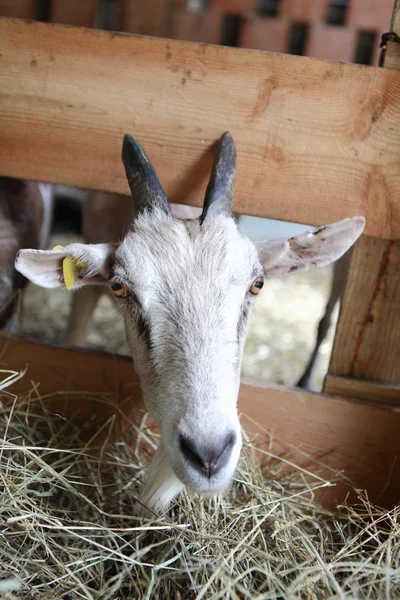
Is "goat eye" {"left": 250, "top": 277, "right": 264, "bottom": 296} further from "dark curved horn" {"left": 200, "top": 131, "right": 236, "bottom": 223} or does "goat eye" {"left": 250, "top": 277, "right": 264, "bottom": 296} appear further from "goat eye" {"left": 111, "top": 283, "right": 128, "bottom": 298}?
"goat eye" {"left": 111, "top": 283, "right": 128, "bottom": 298}

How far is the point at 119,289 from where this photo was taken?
2.30m

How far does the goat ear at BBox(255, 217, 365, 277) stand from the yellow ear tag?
82 centimetres

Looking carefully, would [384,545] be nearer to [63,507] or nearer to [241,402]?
[241,402]

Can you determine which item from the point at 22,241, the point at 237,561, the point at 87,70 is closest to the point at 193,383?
the point at 237,561

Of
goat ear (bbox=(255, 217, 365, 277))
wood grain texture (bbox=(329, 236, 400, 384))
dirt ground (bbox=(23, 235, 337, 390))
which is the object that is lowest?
dirt ground (bbox=(23, 235, 337, 390))

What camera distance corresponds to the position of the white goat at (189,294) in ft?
6.06

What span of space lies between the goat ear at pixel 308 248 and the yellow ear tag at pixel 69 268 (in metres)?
0.82

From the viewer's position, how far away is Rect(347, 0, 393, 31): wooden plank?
6.25m

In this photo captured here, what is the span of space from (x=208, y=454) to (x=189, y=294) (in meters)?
0.63

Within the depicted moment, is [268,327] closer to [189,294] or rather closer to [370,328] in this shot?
[370,328]

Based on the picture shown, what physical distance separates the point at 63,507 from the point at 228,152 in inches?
68.6

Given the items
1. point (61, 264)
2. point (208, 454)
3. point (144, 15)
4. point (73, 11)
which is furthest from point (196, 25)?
point (208, 454)

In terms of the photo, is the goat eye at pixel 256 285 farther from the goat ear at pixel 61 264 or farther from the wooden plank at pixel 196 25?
the wooden plank at pixel 196 25

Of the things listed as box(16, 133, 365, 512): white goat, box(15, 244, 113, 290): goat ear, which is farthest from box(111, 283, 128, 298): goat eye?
box(15, 244, 113, 290): goat ear
